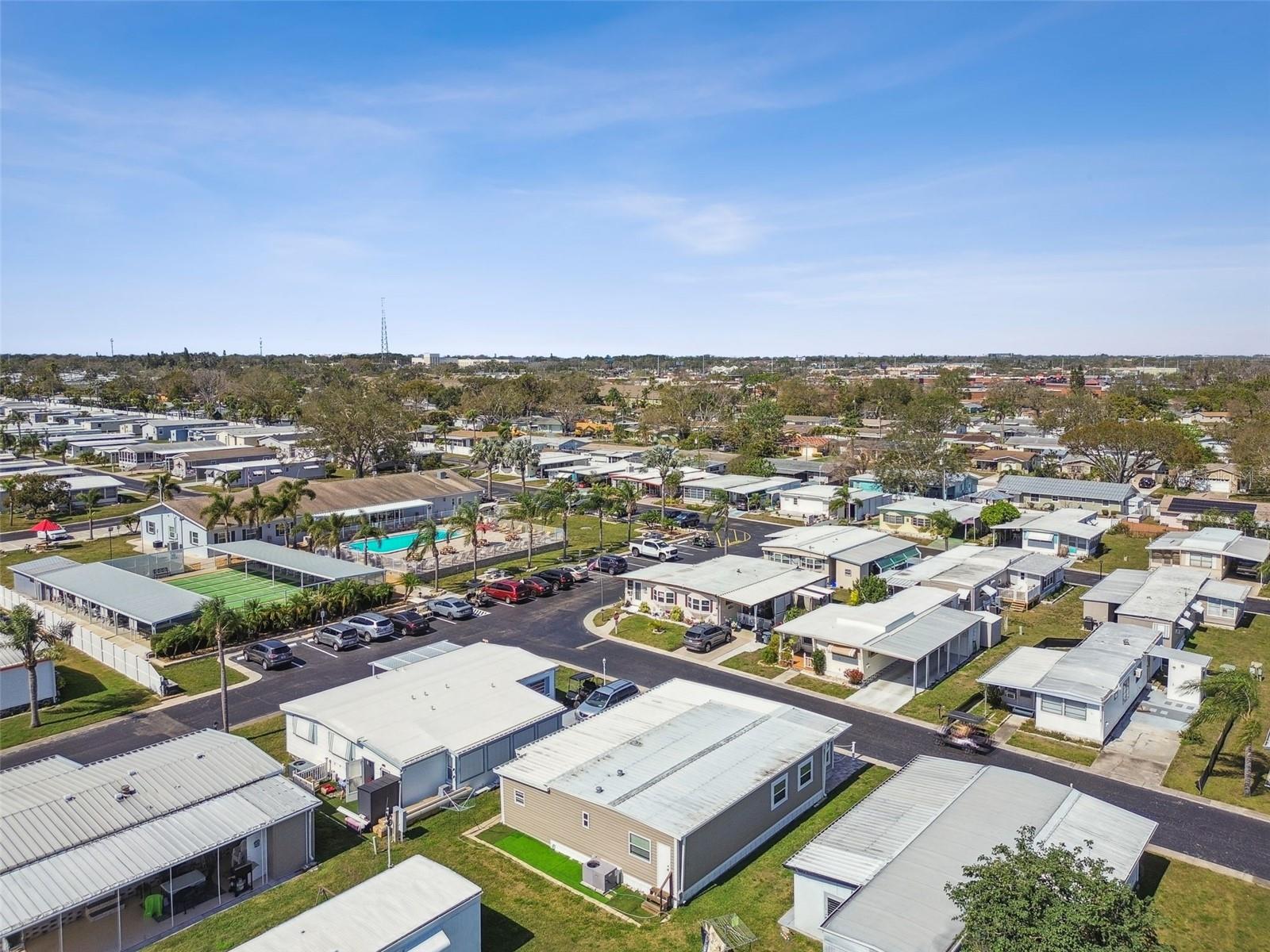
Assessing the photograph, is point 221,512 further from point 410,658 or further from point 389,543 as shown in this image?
point 410,658

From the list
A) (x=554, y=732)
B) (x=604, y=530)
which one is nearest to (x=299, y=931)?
(x=554, y=732)

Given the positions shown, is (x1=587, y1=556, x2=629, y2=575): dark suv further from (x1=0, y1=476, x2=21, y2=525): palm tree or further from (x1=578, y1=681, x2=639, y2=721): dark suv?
(x1=0, y1=476, x2=21, y2=525): palm tree

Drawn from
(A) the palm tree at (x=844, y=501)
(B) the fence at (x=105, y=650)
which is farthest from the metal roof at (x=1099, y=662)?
(B) the fence at (x=105, y=650)

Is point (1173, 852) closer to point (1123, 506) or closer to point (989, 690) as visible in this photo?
point (989, 690)

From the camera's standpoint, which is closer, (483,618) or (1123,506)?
(483,618)

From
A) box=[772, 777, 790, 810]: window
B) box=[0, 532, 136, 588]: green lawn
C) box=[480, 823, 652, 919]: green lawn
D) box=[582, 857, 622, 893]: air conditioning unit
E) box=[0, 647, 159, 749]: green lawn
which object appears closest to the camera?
box=[480, 823, 652, 919]: green lawn

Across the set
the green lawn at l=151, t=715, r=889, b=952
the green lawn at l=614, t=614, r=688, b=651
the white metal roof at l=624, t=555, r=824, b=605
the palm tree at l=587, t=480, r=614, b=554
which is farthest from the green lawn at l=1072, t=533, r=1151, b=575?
the green lawn at l=151, t=715, r=889, b=952

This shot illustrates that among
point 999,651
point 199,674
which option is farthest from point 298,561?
point 999,651
